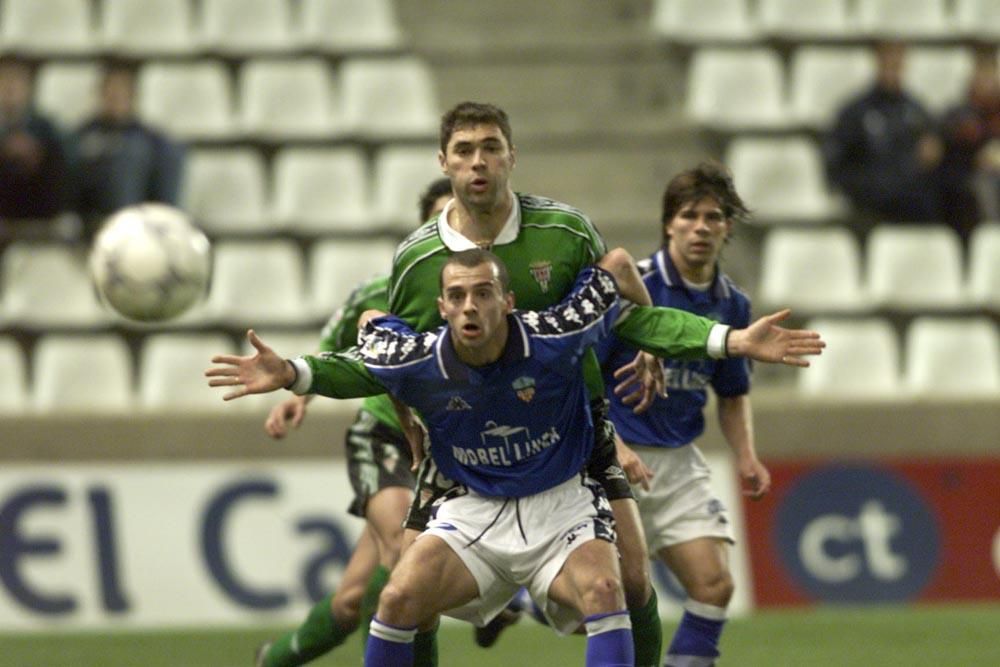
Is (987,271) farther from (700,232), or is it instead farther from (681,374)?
(700,232)

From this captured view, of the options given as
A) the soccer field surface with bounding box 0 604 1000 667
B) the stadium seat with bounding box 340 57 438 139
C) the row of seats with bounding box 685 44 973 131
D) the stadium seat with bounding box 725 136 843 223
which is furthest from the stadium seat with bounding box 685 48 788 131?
the soccer field surface with bounding box 0 604 1000 667

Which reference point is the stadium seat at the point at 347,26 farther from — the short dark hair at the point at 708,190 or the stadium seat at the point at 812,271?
the short dark hair at the point at 708,190

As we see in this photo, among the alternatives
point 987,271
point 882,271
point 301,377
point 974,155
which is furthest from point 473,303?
point 974,155

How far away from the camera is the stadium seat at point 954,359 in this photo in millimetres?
11219

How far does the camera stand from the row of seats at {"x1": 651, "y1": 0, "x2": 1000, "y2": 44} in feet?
43.9

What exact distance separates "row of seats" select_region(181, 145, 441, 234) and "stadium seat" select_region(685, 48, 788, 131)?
2021 millimetres

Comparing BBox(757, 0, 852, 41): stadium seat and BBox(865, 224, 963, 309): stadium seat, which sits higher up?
BBox(757, 0, 852, 41): stadium seat

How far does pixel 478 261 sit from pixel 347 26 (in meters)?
8.10

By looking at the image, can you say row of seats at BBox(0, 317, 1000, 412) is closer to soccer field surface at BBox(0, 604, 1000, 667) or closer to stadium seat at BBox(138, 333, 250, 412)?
stadium seat at BBox(138, 333, 250, 412)

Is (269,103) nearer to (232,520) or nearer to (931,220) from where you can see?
(232,520)

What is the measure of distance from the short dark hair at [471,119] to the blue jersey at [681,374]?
121cm

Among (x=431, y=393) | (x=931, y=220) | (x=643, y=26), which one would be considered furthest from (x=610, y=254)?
(x=643, y=26)

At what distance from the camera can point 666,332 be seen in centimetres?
566

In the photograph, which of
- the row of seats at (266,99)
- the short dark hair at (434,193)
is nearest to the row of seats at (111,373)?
the row of seats at (266,99)
